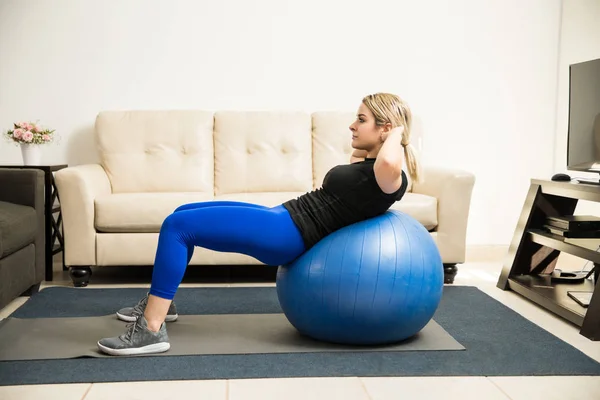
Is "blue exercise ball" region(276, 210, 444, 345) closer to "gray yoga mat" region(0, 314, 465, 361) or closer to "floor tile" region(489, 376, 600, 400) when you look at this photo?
"gray yoga mat" region(0, 314, 465, 361)

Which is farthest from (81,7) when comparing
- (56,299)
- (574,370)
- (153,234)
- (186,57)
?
(574,370)

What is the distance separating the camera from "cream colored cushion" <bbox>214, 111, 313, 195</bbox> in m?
4.65

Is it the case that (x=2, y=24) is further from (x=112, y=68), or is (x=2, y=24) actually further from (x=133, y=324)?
(x=133, y=324)

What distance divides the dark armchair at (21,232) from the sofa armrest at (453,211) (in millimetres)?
2214

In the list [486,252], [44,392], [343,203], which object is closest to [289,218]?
[343,203]

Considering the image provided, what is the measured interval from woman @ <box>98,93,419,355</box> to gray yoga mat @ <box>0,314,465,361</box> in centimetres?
16

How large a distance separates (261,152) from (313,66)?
779 mm

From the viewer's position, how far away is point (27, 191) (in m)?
3.86

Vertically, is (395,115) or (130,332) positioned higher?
(395,115)

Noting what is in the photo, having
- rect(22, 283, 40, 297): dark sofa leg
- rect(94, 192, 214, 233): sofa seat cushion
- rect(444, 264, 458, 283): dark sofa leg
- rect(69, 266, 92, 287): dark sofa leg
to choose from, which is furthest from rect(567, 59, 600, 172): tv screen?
rect(22, 283, 40, 297): dark sofa leg

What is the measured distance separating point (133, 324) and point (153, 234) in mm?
1386

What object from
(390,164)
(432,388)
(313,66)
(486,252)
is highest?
(313,66)

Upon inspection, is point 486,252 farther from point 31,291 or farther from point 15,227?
point 15,227

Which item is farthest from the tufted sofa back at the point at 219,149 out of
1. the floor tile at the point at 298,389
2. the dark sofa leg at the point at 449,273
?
the floor tile at the point at 298,389
